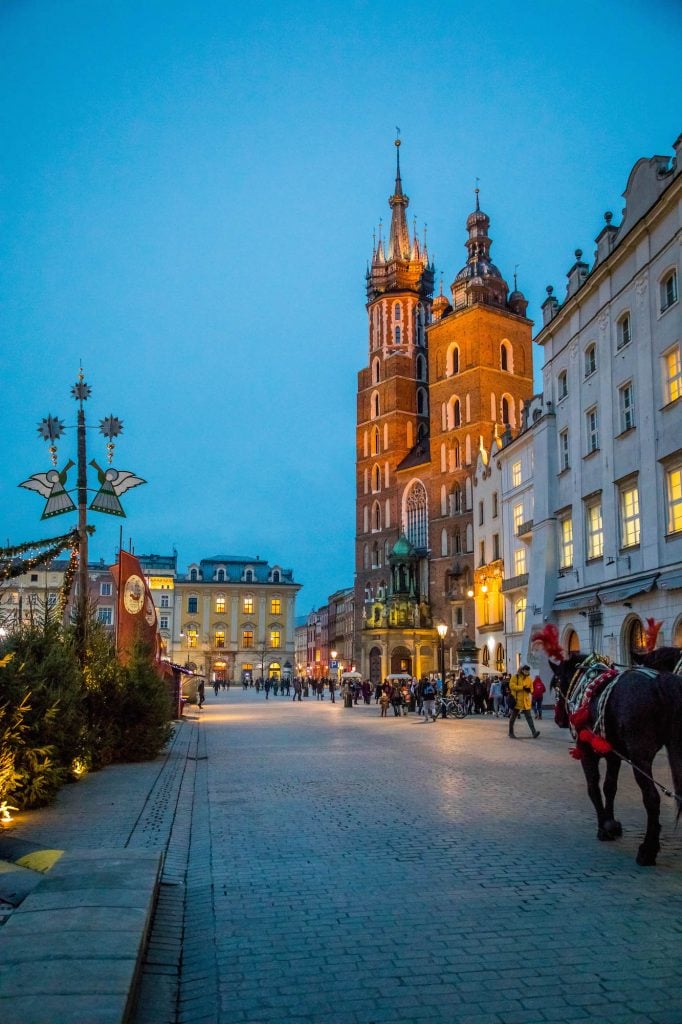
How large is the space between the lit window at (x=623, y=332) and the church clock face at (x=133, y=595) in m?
16.0

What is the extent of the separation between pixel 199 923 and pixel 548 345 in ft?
98.2

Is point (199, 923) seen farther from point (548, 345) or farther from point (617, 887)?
point (548, 345)

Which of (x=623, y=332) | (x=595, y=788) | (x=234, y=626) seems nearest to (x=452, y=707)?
(x=623, y=332)

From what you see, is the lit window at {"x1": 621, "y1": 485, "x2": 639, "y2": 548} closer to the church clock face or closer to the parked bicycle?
the parked bicycle

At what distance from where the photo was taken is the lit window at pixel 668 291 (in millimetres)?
22922

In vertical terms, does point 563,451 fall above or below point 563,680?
above

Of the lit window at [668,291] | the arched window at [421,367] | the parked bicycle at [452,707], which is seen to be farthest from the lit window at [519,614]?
the arched window at [421,367]

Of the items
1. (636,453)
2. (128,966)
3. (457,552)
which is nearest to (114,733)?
(128,966)

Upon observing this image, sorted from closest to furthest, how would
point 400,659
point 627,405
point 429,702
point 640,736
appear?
point 640,736
point 627,405
point 429,702
point 400,659

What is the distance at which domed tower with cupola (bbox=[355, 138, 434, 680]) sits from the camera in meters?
83.4

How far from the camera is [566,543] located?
Answer: 30922 millimetres

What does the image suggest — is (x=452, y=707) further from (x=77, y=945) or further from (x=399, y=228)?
(x=399, y=228)

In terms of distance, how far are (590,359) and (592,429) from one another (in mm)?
2468

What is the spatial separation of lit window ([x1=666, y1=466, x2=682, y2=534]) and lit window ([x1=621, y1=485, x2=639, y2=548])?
83.2 inches
